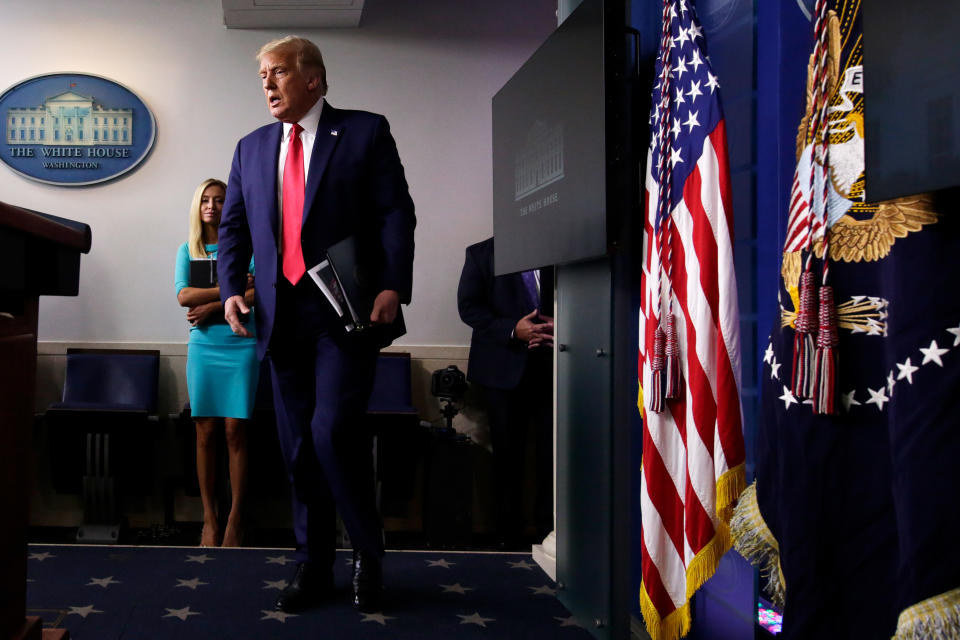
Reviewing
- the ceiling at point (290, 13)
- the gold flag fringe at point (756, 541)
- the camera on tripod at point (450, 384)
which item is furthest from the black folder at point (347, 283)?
the ceiling at point (290, 13)

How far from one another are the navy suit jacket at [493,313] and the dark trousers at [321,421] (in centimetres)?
175

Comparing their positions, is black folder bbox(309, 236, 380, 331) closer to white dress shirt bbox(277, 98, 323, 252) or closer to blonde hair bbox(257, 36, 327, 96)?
white dress shirt bbox(277, 98, 323, 252)

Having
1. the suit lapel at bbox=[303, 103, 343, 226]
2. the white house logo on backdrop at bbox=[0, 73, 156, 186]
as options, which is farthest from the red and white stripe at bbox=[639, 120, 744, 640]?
the white house logo on backdrop at bbox=[0, 73, 156, 186]

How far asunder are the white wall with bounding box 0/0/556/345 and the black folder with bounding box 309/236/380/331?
2.52 metres

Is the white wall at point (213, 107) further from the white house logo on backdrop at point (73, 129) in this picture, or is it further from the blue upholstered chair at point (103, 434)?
the blue upholstered chair at point (103, 434)

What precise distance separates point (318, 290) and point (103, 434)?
→ 8.03 ft

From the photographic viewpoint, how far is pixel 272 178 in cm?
240

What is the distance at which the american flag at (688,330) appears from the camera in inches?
66.4

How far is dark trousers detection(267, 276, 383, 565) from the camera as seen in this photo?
7.51 ft

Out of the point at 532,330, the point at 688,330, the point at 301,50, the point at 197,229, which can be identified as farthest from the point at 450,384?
the point at 688,330

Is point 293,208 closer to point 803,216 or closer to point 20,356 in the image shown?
point 20,356

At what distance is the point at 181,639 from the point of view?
2.08 m

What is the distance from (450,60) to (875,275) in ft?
13.2

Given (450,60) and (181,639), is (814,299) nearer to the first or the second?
(181,639)
